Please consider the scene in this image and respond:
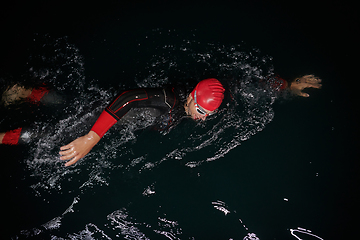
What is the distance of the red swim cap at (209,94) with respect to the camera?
2172 millimetres

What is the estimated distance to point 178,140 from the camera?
3100 millimetres

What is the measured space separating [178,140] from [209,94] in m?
1.15

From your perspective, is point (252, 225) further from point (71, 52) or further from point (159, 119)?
point (71, 52)

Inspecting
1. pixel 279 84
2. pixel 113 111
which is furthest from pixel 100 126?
pixel 279 84

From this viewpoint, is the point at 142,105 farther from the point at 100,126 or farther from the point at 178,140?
the point at 178,140

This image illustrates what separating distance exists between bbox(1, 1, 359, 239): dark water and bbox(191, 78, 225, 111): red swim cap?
37.4 inches

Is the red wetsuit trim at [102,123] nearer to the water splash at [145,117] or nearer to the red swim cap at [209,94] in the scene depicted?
the water splash at [145,117]

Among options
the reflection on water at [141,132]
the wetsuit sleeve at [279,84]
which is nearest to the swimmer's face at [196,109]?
the reflection on water at [141,132]

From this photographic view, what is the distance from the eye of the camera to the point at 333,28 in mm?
3623

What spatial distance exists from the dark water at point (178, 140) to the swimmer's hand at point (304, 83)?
0.74 feet

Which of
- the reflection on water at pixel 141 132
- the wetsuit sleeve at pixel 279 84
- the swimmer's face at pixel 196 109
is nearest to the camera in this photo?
the swimmer's face at pixel 196 109

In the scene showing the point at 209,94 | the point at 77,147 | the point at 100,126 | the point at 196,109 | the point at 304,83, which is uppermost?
the point at 304,83

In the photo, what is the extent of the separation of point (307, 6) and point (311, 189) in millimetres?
3214

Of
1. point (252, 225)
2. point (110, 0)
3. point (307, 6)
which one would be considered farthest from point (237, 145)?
point (110, 0)
